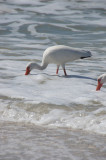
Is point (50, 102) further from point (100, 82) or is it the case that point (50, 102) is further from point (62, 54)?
point (62, 54)

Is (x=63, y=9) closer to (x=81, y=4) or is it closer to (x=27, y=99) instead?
(x=81, y=4)

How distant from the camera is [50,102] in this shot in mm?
6676

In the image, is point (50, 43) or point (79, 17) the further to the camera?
point (79, 17)

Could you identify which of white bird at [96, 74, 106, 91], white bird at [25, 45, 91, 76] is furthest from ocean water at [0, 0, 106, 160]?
white bird at [25, 45, 91, 76]

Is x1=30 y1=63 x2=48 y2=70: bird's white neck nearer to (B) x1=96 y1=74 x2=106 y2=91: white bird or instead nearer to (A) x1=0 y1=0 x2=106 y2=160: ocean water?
(A) x1=0 y1=0 x2=106 y2=160: ocean water

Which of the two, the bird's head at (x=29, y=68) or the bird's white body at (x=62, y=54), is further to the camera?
the bird's head at (x=29, y=68)

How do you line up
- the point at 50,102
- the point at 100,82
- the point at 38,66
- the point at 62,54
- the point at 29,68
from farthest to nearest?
the point at 38,66 < the point at 29,68 < the point at 62,54 < the point at 100,82 < the point at 50,102

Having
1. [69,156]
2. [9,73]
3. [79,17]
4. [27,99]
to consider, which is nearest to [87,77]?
[9,73]

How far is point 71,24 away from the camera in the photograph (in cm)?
1750

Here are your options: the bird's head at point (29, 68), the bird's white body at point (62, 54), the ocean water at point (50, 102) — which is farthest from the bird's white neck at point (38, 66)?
the bird's white body at point (62, 54)

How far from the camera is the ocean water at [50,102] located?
4789 millimetres

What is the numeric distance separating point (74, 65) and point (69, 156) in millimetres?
6276

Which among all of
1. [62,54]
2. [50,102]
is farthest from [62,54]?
[50,102]

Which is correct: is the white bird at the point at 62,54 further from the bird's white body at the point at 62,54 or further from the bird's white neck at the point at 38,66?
the bird's white neck at the point at 38,66
